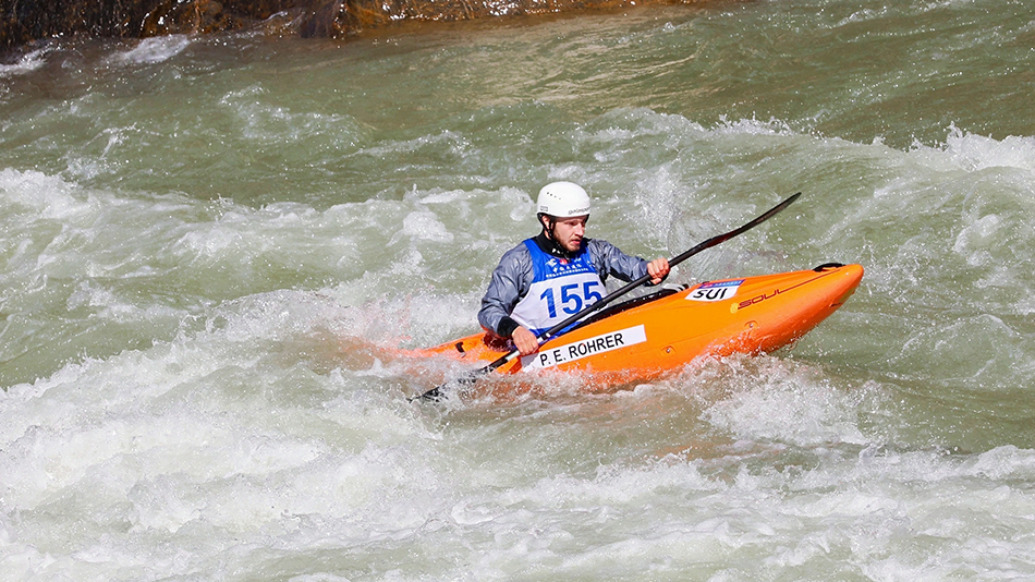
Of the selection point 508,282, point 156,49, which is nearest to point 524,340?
point 508,282

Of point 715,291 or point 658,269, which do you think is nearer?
point 715,291

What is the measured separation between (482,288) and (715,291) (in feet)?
7.86

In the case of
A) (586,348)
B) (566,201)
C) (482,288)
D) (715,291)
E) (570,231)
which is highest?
(566,201)

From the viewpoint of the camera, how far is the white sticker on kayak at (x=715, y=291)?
5387mm

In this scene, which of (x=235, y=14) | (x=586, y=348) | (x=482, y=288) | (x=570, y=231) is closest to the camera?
(x=586, y=348)

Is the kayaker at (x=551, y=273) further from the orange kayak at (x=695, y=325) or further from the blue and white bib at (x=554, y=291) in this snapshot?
the orange kayak at (x=695, y=325)

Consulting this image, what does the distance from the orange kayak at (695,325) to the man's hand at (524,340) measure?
21cm

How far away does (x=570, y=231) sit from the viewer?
18.7 feet

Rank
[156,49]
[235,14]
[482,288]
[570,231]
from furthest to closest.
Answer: [235,14]
[156,49]
[482,288]
[570,231]

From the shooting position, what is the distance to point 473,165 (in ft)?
31.0

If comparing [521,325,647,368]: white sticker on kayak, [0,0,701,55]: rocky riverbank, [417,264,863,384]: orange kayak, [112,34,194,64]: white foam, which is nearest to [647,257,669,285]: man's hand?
[417,264,863,384]: orange kayak

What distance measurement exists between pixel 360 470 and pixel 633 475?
1180 mm

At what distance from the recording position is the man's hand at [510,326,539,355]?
5.43m

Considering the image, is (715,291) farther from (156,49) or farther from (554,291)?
(156,49)
